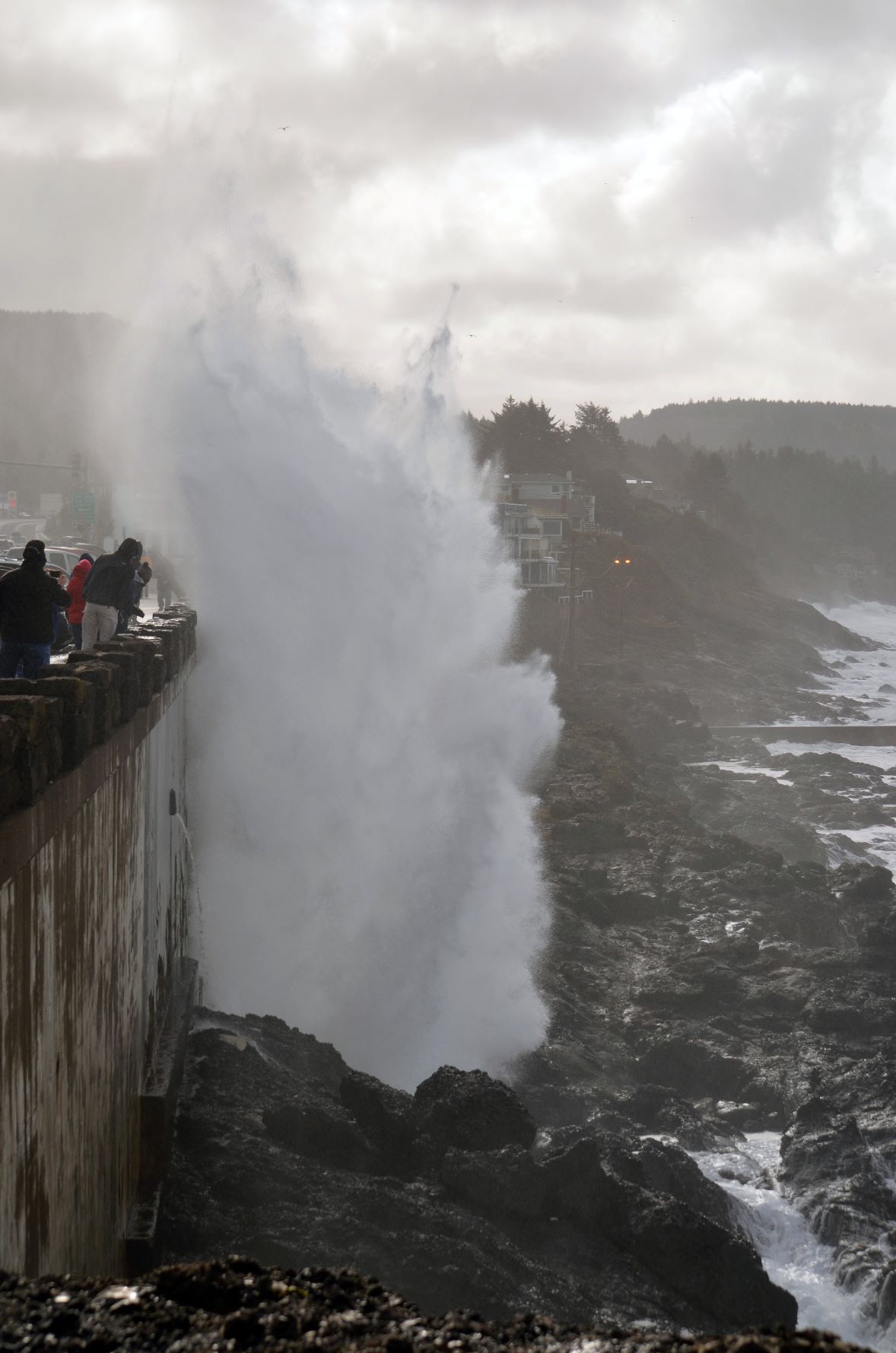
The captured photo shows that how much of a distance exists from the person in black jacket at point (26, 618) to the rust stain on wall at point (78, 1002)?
95 cm

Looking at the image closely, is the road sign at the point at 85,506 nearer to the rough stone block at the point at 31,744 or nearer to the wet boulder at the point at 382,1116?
the wet boulder at the point at 382,1116

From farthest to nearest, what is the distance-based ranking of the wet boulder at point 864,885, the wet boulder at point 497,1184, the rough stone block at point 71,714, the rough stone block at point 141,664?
the wet boulder at point 864,885 < the wet boulder at point 497,1184 < the rough stone block at point 141,664 < the rough stone block at point 71,714

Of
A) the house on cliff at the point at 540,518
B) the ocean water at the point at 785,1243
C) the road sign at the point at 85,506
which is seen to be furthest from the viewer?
the house on cliff at the point at 540,518

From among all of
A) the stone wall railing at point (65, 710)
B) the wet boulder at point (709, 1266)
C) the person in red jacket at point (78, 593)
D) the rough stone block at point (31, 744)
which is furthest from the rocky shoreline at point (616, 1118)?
the rough stone block at point (31, 744)

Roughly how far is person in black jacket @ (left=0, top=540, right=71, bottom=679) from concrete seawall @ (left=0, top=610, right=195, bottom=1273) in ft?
1.93

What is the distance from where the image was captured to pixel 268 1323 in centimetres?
333

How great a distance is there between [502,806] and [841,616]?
285 feet

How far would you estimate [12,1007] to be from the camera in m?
4.65

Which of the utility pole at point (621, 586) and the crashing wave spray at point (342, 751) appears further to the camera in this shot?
the utility pole at point (621, 586)

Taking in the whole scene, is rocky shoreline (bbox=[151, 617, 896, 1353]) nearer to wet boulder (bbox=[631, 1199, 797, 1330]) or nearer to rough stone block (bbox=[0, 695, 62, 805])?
wet boulder (bbox=[631, 1199, 797, 1330])

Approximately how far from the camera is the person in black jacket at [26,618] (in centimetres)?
957

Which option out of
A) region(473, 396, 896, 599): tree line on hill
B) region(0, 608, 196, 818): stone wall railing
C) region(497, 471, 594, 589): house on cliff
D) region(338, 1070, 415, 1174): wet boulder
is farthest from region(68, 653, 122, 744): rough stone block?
region(473, 396, 896, 599): tree line on hill

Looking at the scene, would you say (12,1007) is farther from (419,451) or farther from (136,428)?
(419,451)

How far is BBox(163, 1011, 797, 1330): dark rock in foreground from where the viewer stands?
9.31 metres
